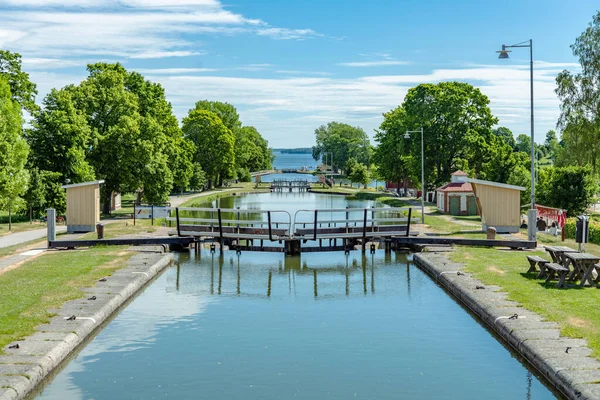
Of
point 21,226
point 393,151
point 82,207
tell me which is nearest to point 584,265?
point 82,207

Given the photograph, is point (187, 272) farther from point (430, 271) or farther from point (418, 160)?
point (418, 160)

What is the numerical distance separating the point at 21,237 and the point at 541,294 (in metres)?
24.6

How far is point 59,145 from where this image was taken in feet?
145

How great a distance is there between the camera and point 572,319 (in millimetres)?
17000

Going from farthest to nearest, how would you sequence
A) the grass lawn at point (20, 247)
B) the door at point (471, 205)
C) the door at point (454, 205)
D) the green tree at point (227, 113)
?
the green tree at point (227, 113) < the door at point (454, 205) < the door at point (471, 205) < the grass lawn at point (20, 247)

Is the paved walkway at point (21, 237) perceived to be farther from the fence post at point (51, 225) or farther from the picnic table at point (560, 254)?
the picnic table at point (560, 254)

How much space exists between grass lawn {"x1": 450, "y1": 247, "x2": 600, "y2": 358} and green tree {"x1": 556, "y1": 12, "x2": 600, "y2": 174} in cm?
2165

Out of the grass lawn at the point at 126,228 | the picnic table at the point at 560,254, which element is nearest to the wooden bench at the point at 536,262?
the picnic table at the point at 560,254

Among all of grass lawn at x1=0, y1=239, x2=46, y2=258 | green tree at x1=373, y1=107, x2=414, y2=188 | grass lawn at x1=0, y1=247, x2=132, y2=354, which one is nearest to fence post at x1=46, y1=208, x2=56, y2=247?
grass lawn at x1=0, y1=239, x2=46, y2=258

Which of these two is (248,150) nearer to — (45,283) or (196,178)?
(196,178)

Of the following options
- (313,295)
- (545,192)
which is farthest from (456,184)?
(313,295)

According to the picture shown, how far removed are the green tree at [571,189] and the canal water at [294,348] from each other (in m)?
18.0

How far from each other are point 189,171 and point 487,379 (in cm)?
5991

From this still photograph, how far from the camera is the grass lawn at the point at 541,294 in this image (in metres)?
16.3
